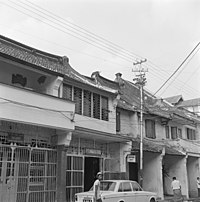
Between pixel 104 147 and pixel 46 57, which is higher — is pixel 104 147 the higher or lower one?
the lower one

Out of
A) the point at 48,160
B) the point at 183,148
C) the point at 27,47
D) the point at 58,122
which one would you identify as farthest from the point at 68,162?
the point at 183,148

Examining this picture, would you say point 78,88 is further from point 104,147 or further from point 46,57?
point 104,147

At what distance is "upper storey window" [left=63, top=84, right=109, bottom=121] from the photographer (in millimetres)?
16812

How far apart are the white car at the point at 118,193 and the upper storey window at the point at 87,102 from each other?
17.0ft

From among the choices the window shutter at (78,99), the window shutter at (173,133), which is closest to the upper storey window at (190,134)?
the window shutter at (173,133)

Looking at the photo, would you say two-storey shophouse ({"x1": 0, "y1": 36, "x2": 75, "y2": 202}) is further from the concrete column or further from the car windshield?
the car windshield

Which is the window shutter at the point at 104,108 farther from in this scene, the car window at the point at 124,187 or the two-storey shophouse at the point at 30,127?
the car window at the point at 124,187

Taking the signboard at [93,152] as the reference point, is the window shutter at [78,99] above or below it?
above

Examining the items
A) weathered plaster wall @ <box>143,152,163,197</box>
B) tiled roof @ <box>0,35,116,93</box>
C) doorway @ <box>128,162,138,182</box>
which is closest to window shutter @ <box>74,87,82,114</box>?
tiled roof @ <box>0,35,116,93</box>

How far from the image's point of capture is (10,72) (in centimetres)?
1517

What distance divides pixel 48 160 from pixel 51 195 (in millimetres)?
1645

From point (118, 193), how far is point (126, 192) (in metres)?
0.66

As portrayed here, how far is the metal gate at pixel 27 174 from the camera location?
13.1 m

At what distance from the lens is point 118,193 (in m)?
12.6
